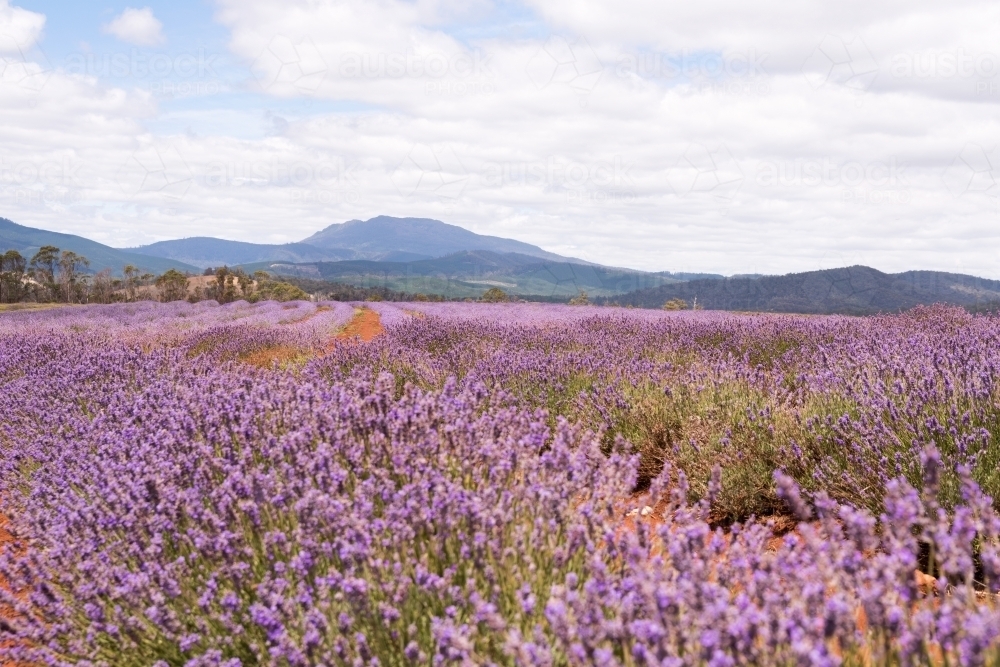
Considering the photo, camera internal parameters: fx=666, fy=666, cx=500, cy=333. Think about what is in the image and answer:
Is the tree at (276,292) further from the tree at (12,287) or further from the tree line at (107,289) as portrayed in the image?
the tree at (12,287)

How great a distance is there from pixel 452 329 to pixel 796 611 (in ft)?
27.6

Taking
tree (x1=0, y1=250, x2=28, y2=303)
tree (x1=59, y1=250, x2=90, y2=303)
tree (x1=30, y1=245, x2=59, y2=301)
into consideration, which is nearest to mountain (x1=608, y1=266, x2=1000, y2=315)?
tree (x1=59, y1=250, x2=90, y2=303)

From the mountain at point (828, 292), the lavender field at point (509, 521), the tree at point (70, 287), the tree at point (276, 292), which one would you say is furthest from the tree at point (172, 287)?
the mountain at point (828, 292)

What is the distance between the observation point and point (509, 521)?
2.13 metres

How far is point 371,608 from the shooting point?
1771mm

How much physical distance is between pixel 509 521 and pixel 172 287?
68949mm

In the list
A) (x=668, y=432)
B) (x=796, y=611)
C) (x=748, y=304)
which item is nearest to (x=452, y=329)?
(x=668, y=432)

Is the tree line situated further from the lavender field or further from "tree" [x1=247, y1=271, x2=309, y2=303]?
the lavender field

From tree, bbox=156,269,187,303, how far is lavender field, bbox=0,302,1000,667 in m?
61.2

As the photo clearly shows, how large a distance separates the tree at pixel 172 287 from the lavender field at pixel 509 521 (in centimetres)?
6125

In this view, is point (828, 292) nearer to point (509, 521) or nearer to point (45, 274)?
point (45, 274)

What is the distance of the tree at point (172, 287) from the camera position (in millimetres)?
60891

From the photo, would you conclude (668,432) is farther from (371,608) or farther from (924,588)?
(371,608)

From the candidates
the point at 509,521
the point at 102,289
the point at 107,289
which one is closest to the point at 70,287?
the point at 102,289
